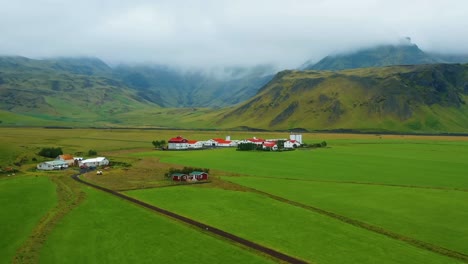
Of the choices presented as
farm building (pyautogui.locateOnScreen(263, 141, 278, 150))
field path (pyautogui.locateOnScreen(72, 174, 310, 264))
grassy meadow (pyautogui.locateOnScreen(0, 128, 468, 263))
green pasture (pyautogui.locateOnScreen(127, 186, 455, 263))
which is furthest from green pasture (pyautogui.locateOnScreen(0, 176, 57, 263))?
farm building (pyautogui.locateOnScreen(263, 141, 278, 150))

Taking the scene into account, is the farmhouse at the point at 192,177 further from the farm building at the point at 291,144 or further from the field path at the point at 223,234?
the farm building at the point at 291,144

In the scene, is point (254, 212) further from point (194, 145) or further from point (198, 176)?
point (194, 145)

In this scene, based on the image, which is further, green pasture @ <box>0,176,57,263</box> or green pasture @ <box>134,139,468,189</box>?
green pasture @ <box>134,139,468,189</box>

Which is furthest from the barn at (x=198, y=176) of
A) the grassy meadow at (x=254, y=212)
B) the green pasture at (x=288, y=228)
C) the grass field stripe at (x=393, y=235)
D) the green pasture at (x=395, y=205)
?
the grass field stripe at (x=393, y=235)

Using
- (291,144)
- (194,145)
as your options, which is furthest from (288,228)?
(194,145)

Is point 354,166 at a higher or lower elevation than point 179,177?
higher

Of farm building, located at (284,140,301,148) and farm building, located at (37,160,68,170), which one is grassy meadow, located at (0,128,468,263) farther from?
farm building, located at (284,140,301,148)
